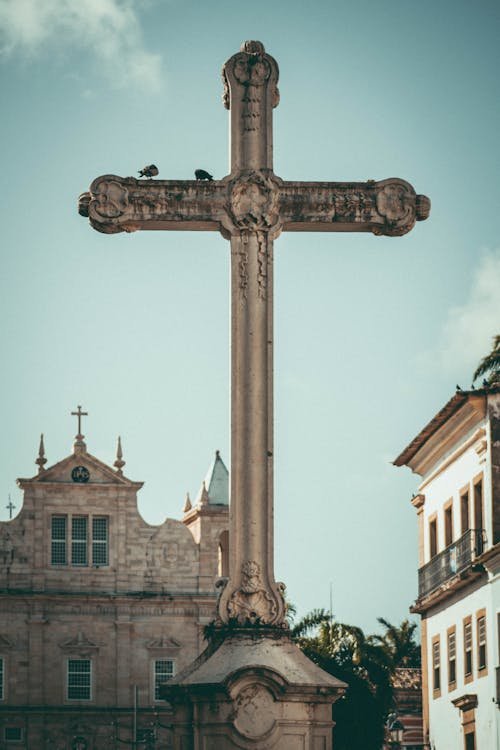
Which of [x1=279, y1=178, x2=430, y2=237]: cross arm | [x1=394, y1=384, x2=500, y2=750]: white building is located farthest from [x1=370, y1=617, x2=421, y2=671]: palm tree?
[x1=279, y1=178, x2=430, y2=237]: cross arm

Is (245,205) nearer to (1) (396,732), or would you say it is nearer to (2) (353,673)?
(1) (396,732)

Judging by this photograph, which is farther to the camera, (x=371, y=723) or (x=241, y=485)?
(x=371, y=723)

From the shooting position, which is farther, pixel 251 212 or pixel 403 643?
pixel 403 643

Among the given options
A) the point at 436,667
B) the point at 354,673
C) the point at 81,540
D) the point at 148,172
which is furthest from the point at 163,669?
the point at 148,172

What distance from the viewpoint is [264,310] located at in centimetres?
2191

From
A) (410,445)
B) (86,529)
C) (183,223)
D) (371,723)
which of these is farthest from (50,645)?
(183,223)

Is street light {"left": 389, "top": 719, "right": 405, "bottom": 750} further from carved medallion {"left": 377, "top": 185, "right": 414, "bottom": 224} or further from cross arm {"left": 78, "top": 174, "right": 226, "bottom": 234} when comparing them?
cross arm {"left": 78, "top": 174, "right": 226, "bottom": 234}

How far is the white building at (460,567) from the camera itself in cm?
4647

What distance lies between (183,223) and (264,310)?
1560 millimetres

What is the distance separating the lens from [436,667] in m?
54.0

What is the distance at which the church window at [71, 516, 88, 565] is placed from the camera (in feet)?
273

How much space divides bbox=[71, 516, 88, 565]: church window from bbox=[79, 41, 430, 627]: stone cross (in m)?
61.4

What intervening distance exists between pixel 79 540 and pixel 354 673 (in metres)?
19.1

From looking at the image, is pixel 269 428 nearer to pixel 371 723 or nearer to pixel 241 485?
pixel 241 485
